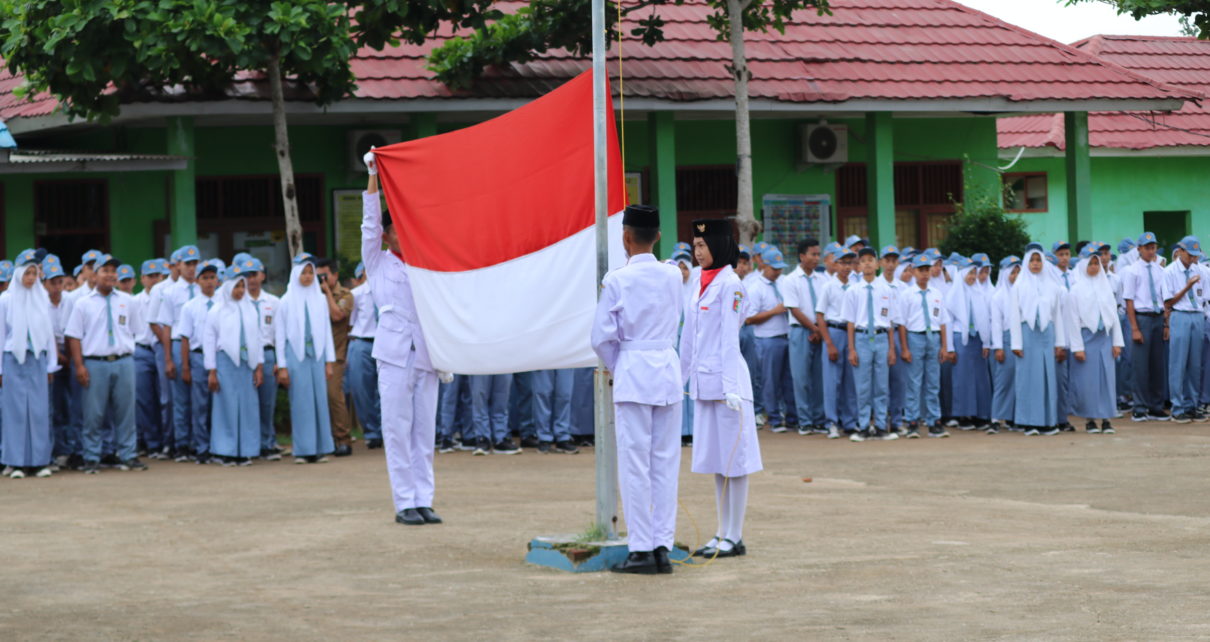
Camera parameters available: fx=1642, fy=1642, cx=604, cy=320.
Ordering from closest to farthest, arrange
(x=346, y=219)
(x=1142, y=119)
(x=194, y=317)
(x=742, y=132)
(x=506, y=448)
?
(x=194, y=317) < (x=506, y=448) < (x=742, y=132) < (x=346, y=219) < (x=1142, y=119)

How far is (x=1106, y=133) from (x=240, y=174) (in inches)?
743

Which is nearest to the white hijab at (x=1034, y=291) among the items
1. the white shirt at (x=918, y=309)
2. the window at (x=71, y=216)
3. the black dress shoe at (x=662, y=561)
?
the white shirt at (x=918, y=309)

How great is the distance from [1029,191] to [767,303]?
16979mm

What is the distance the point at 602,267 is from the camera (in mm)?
9297

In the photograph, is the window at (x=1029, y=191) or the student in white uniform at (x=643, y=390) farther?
the window at (x=1029, y=191)

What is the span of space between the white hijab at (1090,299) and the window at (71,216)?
12.5 m

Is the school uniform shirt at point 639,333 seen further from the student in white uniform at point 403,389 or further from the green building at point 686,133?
the green building at point 686,133

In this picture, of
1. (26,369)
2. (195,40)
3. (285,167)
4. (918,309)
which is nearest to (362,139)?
(285,167)

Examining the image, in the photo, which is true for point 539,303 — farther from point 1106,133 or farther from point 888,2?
point 1106,133

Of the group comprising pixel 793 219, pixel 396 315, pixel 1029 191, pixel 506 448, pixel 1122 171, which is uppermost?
pixel 1122 171

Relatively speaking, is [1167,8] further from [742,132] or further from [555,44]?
[555,44]

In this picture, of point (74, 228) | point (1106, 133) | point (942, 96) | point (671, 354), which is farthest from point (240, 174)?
point (1106, 133)

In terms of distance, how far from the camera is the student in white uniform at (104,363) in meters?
15.2

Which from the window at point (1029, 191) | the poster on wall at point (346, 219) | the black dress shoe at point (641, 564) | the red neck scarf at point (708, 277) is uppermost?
the window at point (1029, 191)
